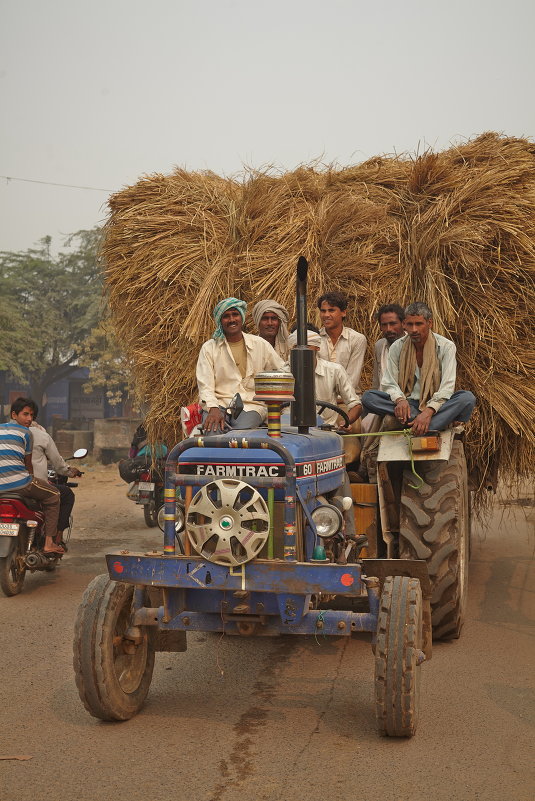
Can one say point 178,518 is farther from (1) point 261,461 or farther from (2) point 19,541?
(2) point 19,541

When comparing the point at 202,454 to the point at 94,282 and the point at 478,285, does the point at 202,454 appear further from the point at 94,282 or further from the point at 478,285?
the point at 94,282

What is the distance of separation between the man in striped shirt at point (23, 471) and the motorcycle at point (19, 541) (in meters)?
0.07

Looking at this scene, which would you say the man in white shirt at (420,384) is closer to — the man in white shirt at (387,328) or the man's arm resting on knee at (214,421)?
the man in white shirt at (387,328)

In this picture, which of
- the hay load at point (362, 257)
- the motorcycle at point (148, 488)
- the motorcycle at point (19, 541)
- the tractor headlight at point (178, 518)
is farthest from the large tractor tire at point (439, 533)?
the motorcycle at point (148, 488)

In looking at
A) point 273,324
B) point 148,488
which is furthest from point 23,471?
point 148,488

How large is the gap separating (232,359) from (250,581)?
2.45m

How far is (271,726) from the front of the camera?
480 centimetres

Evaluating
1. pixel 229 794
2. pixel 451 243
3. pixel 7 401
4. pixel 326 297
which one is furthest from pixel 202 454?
pixel 7 401

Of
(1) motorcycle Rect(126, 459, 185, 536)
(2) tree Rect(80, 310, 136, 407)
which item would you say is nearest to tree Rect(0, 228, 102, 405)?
(2) tree Rect(80, 310, 136, 407)

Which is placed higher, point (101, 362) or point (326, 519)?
point (101, 362)

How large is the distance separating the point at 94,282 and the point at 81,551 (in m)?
27.0

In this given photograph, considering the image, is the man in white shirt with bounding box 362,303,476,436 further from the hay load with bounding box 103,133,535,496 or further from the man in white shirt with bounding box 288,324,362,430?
the hay load with bounding box 103,133,535,496

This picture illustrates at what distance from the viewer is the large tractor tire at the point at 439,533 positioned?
6.20 m

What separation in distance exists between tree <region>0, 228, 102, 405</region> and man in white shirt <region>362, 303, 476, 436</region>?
89.0 ft
